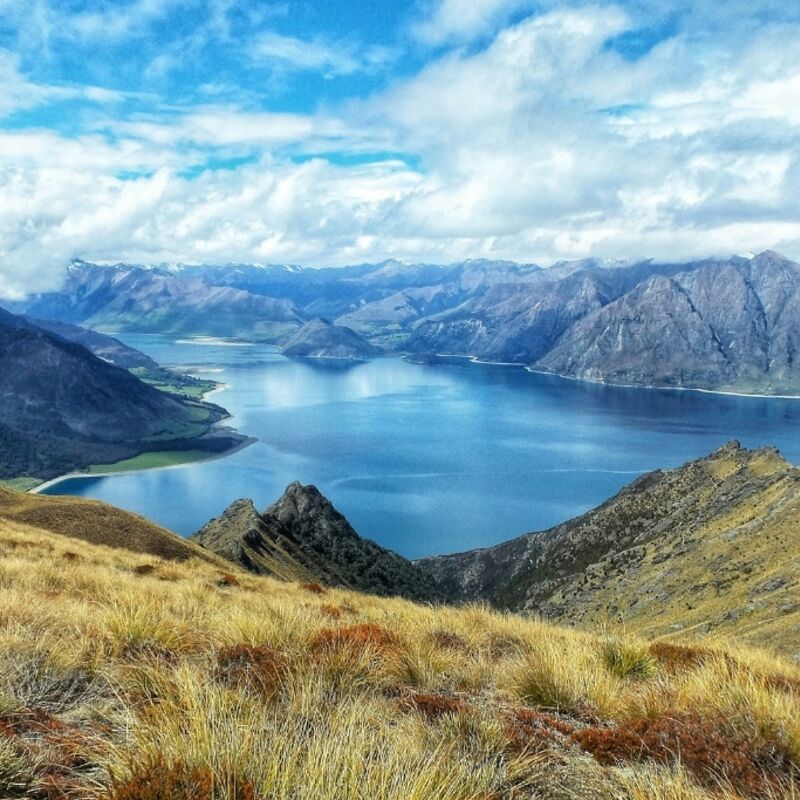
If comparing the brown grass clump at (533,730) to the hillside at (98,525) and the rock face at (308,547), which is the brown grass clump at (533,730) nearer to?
the hillside at (98,525)

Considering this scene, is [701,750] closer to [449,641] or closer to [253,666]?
[253,666]

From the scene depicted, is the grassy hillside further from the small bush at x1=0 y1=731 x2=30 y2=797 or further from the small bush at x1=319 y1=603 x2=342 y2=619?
the small bush at x1=319 y1=603 x2=342 y2=619

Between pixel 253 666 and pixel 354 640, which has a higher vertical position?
pixel 253 666

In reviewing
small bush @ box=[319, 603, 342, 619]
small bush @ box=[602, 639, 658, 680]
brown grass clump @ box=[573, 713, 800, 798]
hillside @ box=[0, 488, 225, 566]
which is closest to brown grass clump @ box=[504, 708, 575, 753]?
brown grass clump @ box=[573, 713, 800, 798]

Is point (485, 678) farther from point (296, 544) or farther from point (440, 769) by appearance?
point (296, 544)

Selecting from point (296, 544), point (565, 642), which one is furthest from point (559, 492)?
point (565, 642)

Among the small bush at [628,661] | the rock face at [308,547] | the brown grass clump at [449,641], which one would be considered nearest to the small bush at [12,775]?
the brown grass clump at [449,641]

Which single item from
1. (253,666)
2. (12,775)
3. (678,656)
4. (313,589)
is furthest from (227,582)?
(12,775)
